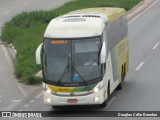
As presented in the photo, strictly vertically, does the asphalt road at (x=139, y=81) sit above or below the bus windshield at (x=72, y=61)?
below

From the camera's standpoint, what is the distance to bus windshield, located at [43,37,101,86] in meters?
21.2

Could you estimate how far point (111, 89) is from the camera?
2342 cm

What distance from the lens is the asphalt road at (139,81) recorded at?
22.7 m

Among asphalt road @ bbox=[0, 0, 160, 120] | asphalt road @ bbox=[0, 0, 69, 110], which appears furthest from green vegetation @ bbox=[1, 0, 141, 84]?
asphalt road @ bbox=[0, 0, 160, 120]

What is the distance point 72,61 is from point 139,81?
6.75m

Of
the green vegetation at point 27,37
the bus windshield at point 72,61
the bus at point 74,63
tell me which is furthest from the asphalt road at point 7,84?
the bus windshield at point 72,61

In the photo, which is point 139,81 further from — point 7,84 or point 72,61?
point 72,61

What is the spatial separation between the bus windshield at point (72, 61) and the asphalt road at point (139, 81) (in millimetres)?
1368

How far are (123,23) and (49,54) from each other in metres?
6.26

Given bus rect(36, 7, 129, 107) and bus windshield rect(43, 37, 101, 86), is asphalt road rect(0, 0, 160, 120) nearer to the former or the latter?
bus rect(36, 7, 129, 107)

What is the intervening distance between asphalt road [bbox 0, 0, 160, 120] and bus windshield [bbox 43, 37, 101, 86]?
137 cm

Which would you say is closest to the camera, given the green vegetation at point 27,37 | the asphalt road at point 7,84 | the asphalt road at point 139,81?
the asphalt road at point 139,81

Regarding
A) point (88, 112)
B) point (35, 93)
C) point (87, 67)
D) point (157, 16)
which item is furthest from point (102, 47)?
point (157, 16)

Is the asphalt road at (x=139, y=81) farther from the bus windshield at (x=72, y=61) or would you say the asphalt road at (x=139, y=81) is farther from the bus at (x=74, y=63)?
the bus windshield at (x=72, y=61)
